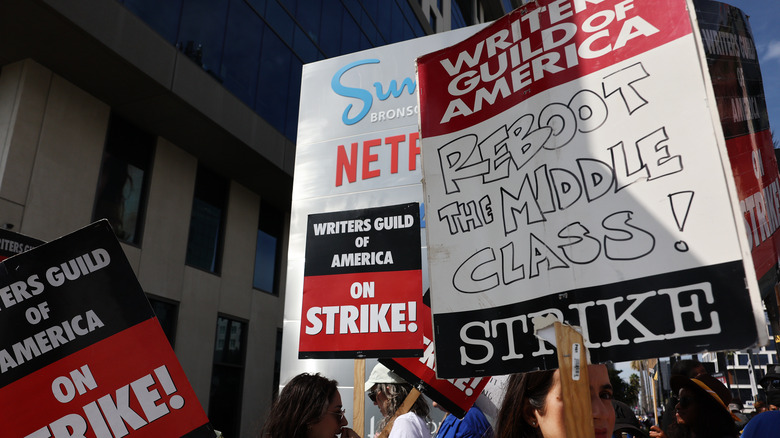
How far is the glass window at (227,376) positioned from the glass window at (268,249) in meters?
1.57

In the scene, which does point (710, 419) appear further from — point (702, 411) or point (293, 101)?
point (293, 101)

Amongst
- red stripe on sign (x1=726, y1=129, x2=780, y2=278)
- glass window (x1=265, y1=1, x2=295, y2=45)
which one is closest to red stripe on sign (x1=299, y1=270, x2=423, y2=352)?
red stripe on sign (x1=726, y1=129, x2=780, y2=278)

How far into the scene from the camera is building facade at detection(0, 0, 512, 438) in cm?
912

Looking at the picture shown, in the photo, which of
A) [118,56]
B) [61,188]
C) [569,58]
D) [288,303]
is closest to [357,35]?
[118,56]

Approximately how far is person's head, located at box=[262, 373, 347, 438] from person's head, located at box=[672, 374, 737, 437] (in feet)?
6.55

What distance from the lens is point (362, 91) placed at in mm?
7051

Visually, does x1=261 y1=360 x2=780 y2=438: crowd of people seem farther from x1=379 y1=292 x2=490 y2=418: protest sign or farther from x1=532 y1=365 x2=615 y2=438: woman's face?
x1=379 y1=292 x2=490 y2=418: protest sign

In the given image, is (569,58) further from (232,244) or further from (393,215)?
(232,244)

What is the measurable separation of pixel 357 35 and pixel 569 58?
15.1m

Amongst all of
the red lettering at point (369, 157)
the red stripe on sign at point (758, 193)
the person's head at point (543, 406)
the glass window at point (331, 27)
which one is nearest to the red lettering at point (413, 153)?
the red lettering at point (369, 157)

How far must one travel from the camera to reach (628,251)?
177 cm

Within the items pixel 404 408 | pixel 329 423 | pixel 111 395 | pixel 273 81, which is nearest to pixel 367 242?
pixel 404 408

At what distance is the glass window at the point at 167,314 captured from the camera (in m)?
11.3

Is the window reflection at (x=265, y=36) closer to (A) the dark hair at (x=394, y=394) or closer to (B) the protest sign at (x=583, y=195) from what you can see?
(A) the dark hair at (x=394, y=394)
